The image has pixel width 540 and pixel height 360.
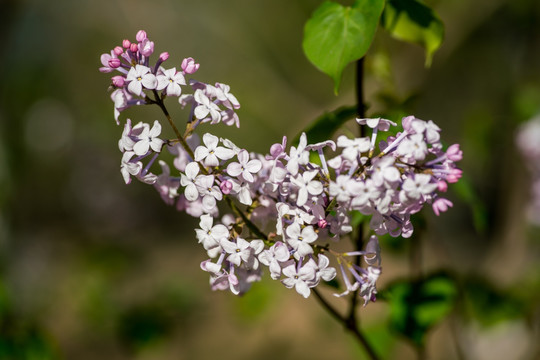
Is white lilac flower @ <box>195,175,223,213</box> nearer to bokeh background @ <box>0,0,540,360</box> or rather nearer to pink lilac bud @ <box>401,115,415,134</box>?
pink lilac bud @ <box>401,115,415,134</box>

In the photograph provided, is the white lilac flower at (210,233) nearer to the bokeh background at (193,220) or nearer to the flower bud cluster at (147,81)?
the flower bud cluster at (147,81)

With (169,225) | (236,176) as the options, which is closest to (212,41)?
(169,225)

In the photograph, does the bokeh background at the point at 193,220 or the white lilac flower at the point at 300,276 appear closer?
the white lilac flower at the point at 300,276

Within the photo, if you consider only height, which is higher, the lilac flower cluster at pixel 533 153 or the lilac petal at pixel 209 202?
the lilac petal at pixel 209 202

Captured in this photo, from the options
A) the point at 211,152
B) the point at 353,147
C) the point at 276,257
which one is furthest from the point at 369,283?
the point at 211,152

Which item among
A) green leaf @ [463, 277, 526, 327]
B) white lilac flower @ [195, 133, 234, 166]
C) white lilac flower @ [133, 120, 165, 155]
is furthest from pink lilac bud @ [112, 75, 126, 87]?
green leaf @ [463, 277, 526, 327]

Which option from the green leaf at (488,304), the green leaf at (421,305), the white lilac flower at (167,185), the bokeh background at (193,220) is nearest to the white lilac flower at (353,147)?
the white lilac flower at (167,185)

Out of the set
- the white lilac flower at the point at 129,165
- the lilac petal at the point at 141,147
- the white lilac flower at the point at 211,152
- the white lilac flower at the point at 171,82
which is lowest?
the white lilac flower at the point at 211,152

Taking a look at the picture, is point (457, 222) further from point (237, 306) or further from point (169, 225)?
point (169, 225)
